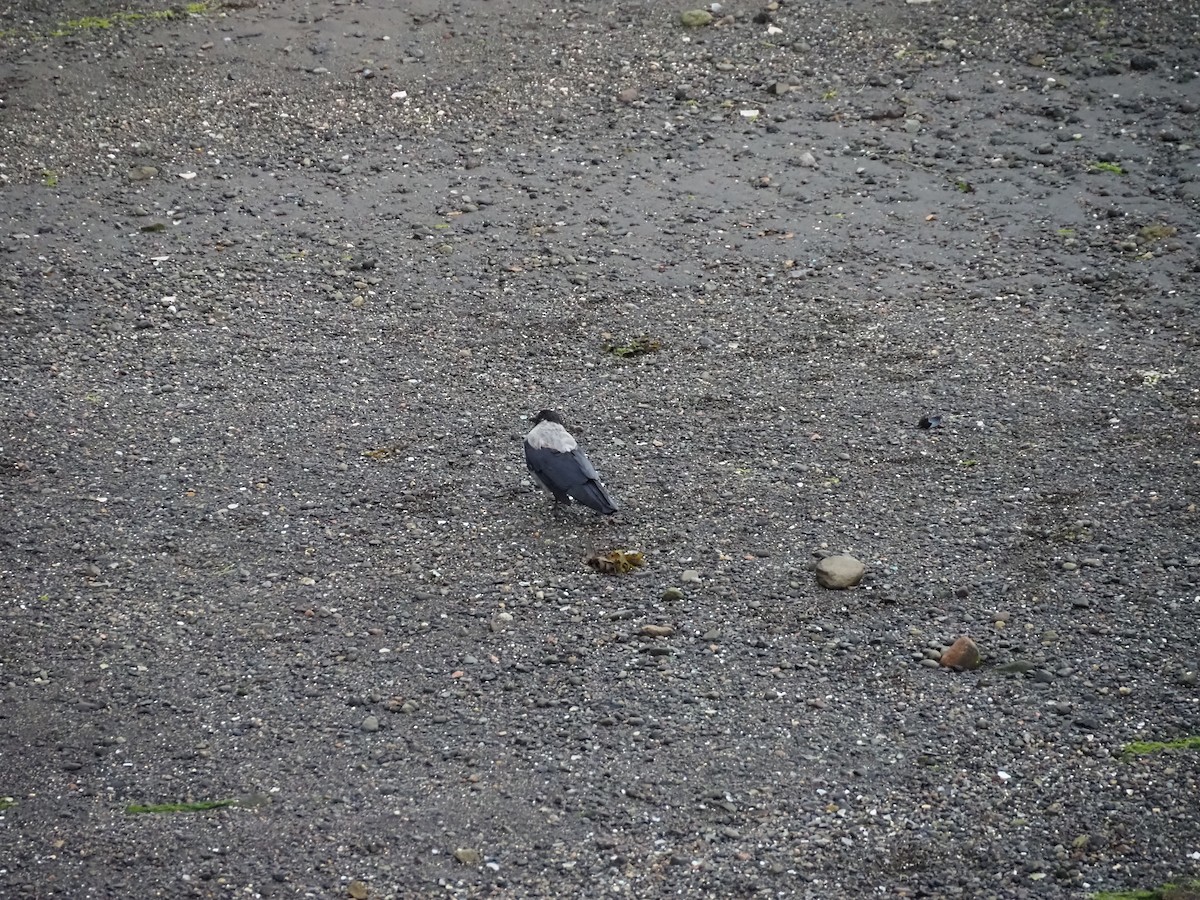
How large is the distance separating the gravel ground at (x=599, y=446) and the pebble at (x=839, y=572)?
98 mm

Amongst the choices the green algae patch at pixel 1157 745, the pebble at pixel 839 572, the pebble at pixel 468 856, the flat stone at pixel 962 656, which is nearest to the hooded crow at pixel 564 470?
the pebble at pixel 839 572

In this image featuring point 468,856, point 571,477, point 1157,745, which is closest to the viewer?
point 468,856

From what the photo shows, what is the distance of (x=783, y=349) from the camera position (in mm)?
6375

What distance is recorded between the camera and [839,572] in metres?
4.73

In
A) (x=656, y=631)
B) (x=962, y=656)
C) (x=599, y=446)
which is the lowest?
(x=599, y=446)

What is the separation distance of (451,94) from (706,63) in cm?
186

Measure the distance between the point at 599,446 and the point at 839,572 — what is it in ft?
4.49

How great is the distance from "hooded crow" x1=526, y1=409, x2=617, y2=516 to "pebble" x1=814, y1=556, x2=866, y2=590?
34.7 inches

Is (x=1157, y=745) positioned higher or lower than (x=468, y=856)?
higher

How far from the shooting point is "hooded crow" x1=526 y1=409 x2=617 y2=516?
16.7ft

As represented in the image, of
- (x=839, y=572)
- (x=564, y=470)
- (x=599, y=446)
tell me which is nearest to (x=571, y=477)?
(x=564, y=470)

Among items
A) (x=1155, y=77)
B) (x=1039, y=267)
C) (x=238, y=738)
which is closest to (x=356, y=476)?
(x=238, y=738)

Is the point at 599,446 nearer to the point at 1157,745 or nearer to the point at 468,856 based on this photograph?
the point at 468,856

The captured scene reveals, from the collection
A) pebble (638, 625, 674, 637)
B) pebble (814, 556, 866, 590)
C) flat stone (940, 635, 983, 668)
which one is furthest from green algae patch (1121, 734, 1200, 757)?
pebble (638, 625, 674, 637)
